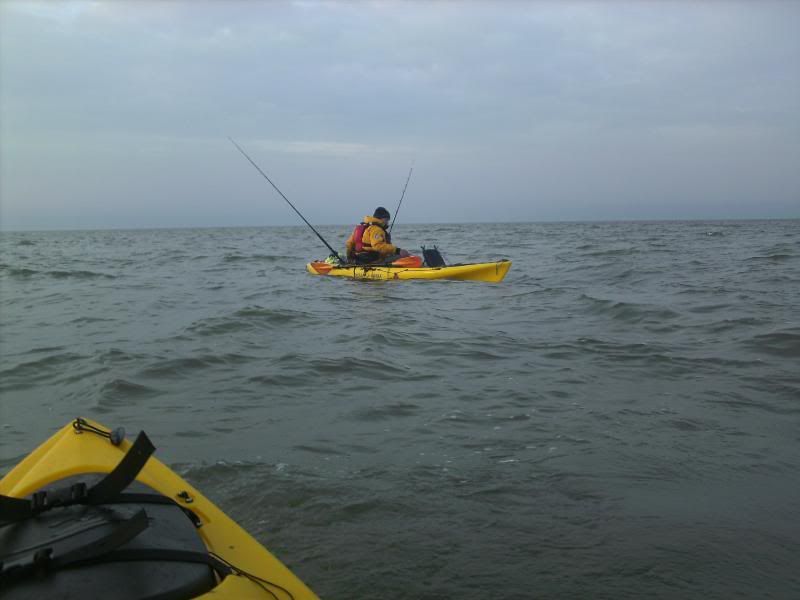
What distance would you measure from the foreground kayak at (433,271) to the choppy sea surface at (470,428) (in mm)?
3319

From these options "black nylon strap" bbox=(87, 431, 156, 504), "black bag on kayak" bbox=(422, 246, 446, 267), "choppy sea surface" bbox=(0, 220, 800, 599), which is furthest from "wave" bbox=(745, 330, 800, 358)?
"black bag on kayak" bbox=(422, 246, 446, 267)

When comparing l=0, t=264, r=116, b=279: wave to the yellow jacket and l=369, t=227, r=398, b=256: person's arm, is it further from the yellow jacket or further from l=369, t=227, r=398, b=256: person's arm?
l=369, t=227, r=398, b=256: person's arm

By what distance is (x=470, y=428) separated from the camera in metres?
4.21

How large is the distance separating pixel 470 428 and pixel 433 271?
8.83 m

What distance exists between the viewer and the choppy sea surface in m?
2.61

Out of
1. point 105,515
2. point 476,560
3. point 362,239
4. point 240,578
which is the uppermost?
point 362,239

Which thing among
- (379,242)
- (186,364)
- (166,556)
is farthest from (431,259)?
(166,556)

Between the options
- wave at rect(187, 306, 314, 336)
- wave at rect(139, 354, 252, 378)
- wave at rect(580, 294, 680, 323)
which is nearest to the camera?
wave at rect(139, 354, 252, 378)

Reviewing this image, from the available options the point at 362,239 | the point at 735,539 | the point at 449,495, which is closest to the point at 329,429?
the point at 449,495

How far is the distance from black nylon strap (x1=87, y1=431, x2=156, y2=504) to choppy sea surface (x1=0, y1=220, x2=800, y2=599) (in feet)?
3.48

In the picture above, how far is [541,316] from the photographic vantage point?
28.9ft

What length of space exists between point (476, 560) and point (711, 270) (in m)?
13.3

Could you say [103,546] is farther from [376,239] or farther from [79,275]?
[79,275]

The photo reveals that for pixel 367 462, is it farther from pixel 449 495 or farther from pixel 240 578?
pixel 240 578
